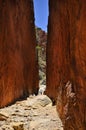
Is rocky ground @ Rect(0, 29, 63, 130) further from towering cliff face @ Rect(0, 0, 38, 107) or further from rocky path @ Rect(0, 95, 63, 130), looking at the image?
towering cliff face @ Rect(0, 0, 38, 107)

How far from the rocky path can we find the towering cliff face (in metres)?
1.79

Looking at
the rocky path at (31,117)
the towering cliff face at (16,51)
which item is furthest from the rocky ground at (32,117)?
the towering cliff face at (16,51)

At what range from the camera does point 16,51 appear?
51.8ft

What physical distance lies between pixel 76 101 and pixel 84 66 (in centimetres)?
88

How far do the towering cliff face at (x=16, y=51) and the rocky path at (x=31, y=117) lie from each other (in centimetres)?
179

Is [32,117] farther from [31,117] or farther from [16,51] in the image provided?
[16,51]

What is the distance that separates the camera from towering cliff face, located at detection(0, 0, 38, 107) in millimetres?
13961

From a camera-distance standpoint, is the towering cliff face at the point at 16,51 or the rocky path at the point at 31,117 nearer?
the rocky path at the point at 31,117

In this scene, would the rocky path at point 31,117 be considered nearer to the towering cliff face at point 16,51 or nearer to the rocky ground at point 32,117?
the rocky ground at point 32,117

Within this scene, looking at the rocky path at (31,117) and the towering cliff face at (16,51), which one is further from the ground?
the towering cliff face at (16,51)

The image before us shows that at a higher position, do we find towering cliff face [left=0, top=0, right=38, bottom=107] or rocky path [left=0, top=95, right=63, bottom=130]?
towering cliff face [left=0, top=0, right=38, bottom=107]

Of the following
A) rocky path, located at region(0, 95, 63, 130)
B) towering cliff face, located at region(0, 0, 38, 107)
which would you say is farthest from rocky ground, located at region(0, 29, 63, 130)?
towering cliff face, located at region(0, 0, 38, 107)

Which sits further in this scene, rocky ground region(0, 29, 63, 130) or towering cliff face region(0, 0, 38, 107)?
towering cliff face region(0, 0, 38, 107)

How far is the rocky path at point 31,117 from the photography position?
8.67m
